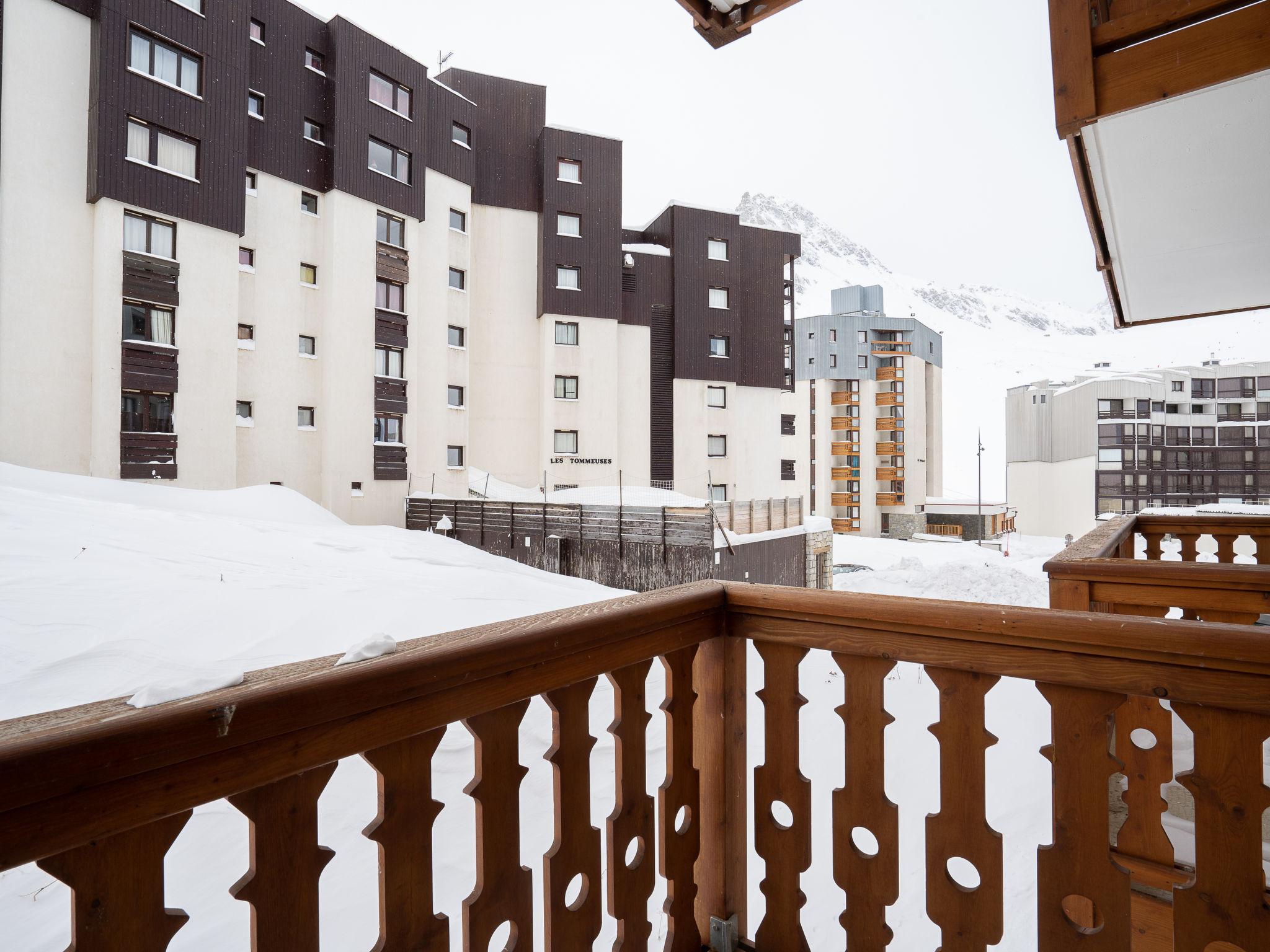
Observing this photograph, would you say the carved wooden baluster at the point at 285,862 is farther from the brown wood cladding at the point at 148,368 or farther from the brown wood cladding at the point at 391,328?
the brown wood cladding at the point at 391,328

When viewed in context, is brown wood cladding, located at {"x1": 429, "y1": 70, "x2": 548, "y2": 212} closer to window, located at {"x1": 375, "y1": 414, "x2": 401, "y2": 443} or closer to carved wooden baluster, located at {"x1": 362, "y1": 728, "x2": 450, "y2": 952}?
window, located at {"x1": 375, "y1": 414, "x2": 401, "y2": 443}

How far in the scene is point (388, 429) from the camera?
16109 mm

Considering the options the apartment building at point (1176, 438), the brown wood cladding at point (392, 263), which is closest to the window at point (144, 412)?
the brown wood cladding at point (392, 263)

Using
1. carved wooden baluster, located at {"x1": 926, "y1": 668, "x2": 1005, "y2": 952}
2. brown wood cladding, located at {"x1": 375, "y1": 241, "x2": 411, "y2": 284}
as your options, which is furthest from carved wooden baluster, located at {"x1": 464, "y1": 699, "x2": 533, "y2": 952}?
brown wood cladding, located at {"x1": 375, "y1": 241, "x2": 411, "y2": 284}

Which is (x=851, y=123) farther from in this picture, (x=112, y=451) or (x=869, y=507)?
(x=112, y=451)

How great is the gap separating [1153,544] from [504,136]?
1946 cm

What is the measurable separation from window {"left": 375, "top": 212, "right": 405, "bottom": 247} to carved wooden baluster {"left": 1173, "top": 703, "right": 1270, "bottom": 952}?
1775 centimetres

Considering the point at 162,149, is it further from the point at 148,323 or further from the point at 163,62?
the point at 148,323

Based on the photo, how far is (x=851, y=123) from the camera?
2853 centimetres

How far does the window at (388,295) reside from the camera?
16.1m

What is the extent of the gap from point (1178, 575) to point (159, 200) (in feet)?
53.7

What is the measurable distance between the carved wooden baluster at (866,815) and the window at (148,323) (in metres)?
15.2

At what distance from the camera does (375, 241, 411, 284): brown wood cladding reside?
52.5 feet

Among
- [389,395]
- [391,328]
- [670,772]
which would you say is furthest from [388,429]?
[670,772]
